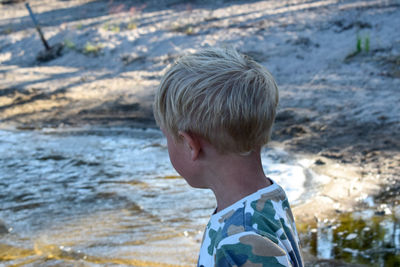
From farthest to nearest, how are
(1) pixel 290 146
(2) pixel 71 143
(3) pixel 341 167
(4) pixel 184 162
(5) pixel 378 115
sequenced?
(2) pixel 71 143
(5) pixel 378 115
(1) pixel 290 146
(3) pixel 341 167
(4) pixel 184 162

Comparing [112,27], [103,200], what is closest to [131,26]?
[112,27]

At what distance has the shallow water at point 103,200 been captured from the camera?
3586 millimetres

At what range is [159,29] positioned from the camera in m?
10.6

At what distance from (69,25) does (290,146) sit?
895cm

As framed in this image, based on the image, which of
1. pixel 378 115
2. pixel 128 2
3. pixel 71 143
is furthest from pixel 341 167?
pixel 128 2

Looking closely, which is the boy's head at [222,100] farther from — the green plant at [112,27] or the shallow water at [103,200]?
the green plant at [112,27]

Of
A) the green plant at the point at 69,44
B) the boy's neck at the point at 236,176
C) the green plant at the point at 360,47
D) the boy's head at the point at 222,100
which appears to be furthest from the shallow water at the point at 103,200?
the green plant at the point at 69,44

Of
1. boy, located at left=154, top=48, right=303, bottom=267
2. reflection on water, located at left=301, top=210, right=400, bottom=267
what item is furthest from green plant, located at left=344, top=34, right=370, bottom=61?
boy, located at left=154, top=48, right=303, bottom=267

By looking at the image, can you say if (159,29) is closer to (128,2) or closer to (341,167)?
(128,2)

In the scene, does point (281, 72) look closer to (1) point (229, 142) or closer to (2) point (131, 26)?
(2) point (131, 26)

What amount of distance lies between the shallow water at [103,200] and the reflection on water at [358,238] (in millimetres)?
513

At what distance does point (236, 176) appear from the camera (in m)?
1.52

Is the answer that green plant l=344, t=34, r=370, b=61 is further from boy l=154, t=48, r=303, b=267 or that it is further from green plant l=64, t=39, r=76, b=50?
boy l=154, t=48, r=303, b=267

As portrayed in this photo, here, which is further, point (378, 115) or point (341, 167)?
point (378, 115)
